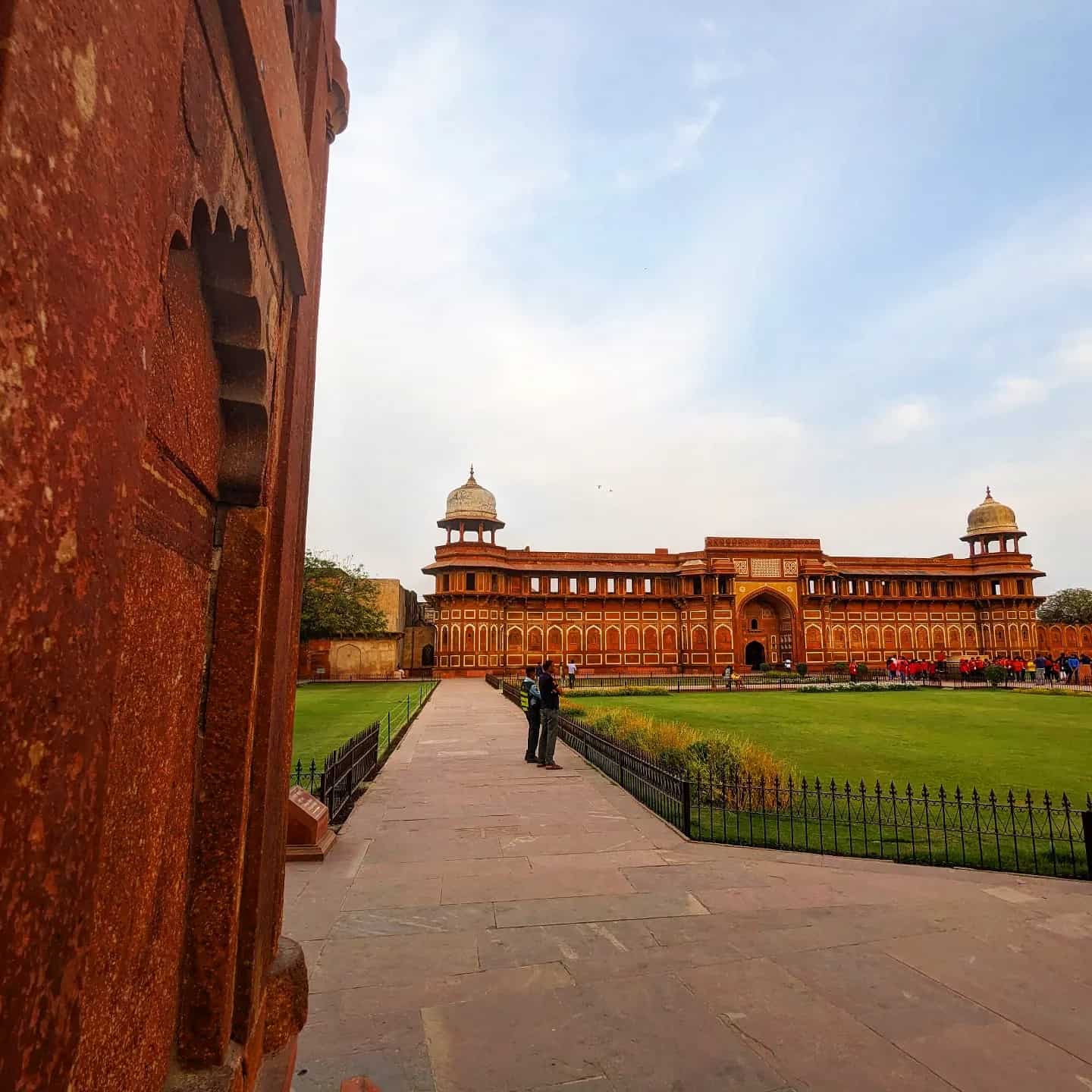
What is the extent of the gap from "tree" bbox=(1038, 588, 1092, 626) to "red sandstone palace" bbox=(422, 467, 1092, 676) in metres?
18.6

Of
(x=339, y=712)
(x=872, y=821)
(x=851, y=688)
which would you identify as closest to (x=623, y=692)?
(x=851, y=688)

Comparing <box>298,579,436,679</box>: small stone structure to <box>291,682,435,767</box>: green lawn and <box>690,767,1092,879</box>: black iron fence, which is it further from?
A: <box>690,767,1092,879</box>: black iron fence

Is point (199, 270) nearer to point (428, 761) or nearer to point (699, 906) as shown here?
point (699, 906)

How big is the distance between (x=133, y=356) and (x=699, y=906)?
14.9ft

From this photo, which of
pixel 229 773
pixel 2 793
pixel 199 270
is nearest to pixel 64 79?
pixel 2 793

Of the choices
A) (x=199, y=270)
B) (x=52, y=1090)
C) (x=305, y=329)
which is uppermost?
(x=305, y=329)

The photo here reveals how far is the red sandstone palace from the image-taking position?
37.9 meters

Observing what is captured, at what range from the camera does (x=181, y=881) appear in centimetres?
180

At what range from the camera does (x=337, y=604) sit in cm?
3309

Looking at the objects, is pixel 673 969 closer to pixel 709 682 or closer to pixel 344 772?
pixel 344 772

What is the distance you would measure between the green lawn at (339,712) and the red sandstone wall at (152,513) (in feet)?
12.2

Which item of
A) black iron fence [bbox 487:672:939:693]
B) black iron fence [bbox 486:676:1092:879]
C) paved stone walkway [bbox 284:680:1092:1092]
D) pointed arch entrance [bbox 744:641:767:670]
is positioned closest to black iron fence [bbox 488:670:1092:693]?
black iron fence [bbox 487:672:939:693]

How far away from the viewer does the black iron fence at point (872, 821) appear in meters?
5.39

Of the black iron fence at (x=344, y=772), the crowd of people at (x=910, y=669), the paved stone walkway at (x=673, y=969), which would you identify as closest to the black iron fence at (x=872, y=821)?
the paved stone walkway at (x=673, y=969)
